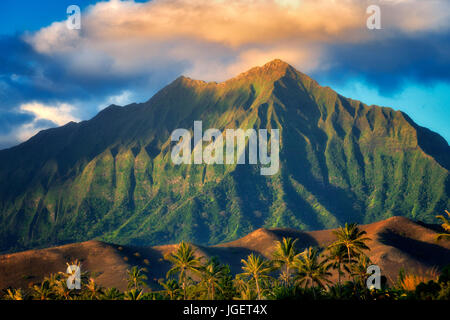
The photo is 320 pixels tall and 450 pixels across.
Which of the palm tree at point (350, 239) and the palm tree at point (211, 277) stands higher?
the palm tree at point (350, 239)

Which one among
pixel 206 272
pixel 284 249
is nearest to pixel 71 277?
pixel 206 272

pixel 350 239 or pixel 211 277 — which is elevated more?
pixel 350 239

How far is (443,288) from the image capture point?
281ft

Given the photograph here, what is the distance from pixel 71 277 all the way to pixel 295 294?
273ft

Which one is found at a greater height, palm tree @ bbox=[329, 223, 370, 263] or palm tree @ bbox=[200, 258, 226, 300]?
palm tree @ bbox=[329, 223, 370, 263]

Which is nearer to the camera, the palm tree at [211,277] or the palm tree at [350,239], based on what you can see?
the palm tree at [211,277]

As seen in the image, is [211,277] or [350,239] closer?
[211,277]

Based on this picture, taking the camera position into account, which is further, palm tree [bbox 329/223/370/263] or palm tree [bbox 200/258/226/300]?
palm tree [bbox 329/223/370/263]

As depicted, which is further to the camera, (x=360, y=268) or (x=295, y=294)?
(x=360, y=268)

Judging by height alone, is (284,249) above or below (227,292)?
above
